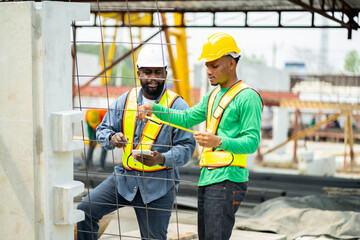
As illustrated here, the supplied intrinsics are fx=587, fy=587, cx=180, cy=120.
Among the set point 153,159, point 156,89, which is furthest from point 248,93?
point 156,89

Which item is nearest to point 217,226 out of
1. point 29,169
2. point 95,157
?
point 29,169

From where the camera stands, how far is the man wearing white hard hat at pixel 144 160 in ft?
15.3

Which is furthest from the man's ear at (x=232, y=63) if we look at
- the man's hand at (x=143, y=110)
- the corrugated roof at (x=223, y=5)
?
the corrugated roof at (x=223, y=5)

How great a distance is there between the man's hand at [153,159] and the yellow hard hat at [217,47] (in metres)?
0.81

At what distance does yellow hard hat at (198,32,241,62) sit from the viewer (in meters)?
4.20

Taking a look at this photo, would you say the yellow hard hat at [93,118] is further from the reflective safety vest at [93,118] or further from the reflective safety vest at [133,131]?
the reflective safety vest at [133,131]

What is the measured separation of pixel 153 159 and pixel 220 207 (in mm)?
706

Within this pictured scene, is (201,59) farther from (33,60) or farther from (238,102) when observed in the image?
(33,60)

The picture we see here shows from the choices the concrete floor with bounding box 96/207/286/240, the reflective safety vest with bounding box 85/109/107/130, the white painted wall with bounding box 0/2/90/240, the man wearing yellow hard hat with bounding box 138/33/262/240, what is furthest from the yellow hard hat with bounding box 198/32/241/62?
the reflective safety vest with bounding box 85/109/107/130

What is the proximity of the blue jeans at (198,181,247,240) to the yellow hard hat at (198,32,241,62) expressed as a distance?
904 millimetres

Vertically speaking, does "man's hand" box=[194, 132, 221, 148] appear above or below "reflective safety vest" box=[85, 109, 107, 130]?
above

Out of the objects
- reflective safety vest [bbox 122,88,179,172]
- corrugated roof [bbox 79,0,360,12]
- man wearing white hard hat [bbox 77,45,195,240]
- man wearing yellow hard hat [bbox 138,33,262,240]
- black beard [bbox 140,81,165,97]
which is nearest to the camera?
man wearing yellow hard hat [bbox 138,33,262,240]

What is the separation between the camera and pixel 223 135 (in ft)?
13.6

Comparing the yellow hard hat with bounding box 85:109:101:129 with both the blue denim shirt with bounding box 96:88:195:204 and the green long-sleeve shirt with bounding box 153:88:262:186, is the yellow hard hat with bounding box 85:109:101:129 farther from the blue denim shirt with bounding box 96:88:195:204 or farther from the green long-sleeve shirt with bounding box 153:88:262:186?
the green long-sleeve shirt with bounding box 153:88:262:186
